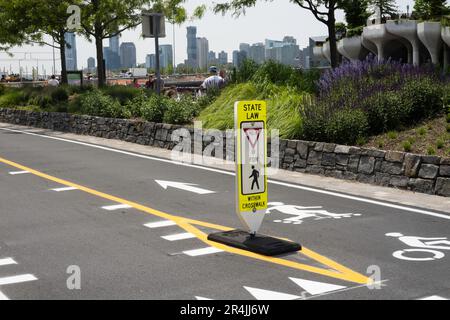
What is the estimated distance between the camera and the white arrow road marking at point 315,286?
19.6 feet

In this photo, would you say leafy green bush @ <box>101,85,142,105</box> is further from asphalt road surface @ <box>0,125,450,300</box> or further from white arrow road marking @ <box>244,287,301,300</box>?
white arrow road marking @ <box>244,287,301,300</box>

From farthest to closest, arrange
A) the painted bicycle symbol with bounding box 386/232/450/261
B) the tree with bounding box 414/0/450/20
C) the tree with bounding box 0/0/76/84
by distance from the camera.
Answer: the tree with bounding box 414/0/450/20 < the tree with bounding box 0/0/76/84 < the painted bicycle symbol with bounding box 386/232/450/261

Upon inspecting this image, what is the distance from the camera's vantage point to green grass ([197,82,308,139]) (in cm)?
1397

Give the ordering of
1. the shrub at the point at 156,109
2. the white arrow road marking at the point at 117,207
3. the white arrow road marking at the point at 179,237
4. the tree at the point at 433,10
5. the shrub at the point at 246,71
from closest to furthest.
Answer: the white arrow road marking at the point at 179,237 < the white arrow road marking at the point at 117,207 < the shrub at the point at 246,71 < the shrub at the point at 156,109 < the tree at the point at 433,10

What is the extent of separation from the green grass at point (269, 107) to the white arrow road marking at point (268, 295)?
7944mm

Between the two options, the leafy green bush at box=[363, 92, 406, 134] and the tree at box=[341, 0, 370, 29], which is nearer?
the leafy green bush at box=[363, 92, 406, 134]

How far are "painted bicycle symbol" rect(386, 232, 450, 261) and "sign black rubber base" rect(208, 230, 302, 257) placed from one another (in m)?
1.19

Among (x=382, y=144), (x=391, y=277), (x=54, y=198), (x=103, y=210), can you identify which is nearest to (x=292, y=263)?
(x=391, y=277)

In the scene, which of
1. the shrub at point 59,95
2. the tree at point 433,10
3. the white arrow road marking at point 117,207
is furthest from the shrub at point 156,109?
the tree at point 433,10

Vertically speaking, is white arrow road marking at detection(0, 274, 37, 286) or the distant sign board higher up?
the distant sign board

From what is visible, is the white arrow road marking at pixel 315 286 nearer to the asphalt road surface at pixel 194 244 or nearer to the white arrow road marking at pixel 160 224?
the asphalt road surface at pixel 194 244

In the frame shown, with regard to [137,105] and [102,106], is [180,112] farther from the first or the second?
[102,106]

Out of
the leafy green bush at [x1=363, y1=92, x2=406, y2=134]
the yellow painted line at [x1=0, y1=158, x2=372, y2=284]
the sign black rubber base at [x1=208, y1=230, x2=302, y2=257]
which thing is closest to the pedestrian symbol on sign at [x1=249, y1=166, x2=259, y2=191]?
the sign black rubber base at [x1=208, y1=230, x2=302, y2=257]

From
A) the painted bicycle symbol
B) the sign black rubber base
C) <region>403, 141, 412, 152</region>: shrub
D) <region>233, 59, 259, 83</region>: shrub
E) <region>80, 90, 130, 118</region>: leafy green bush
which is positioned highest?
<region>233, 59, 259, 83</region>: shrub
